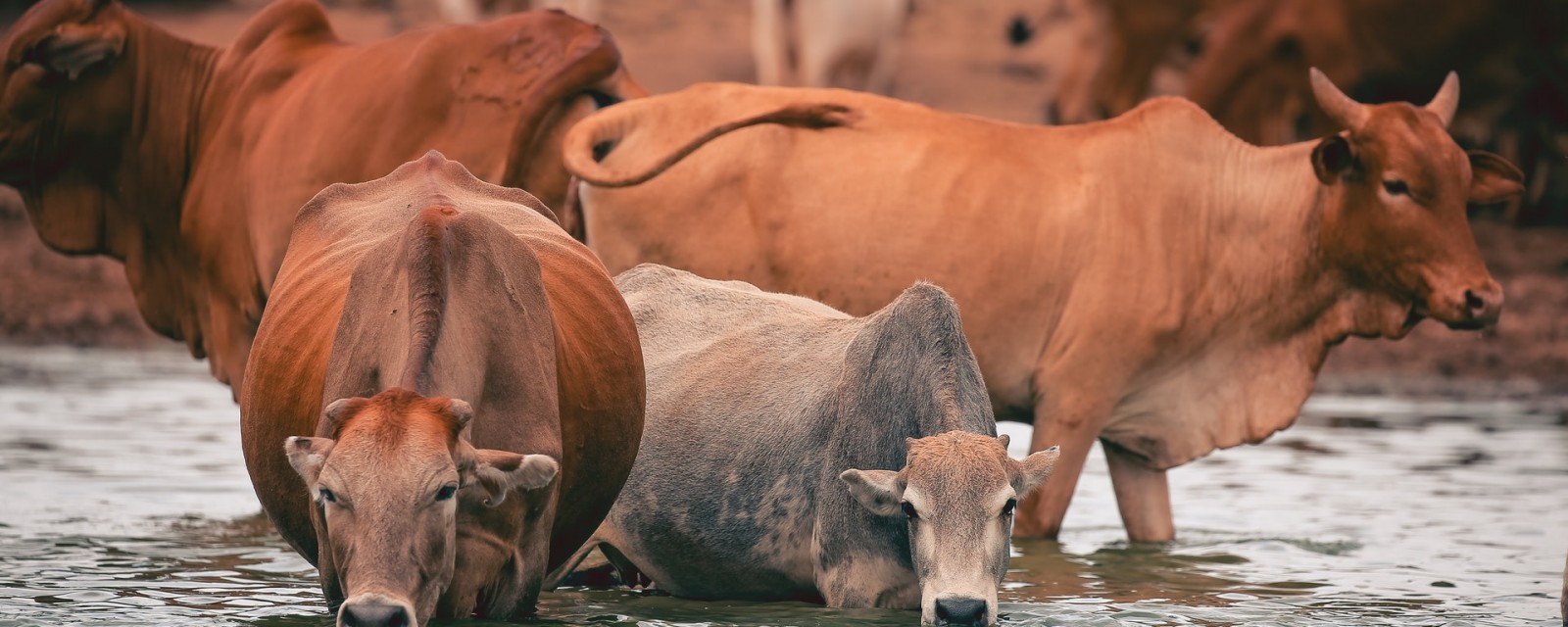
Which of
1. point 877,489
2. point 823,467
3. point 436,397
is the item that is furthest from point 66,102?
point 436,397

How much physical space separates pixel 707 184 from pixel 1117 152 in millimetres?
1630

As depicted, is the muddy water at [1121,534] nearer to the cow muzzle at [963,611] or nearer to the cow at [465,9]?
the cow muzzle at [963,611]

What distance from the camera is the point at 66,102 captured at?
10.4 meters

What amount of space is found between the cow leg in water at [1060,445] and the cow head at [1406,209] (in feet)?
4.03

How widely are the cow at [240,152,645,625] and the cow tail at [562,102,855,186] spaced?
1.36 meters

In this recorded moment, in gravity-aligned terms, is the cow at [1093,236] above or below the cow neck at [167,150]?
below

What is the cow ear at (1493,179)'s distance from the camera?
367 inches

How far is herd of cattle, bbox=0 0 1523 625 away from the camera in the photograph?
6.10 metres

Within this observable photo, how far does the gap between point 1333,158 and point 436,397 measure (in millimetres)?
4694

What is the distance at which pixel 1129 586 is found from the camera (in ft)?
26.5

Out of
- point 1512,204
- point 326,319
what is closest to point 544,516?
point 326,319

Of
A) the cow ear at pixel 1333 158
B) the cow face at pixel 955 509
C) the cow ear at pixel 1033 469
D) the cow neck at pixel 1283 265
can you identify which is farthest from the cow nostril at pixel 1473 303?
the cow face at pixel 955 509

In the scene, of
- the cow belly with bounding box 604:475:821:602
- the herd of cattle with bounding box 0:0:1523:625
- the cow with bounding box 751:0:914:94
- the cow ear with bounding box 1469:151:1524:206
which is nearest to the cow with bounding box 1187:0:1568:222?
the cow with bounding box 751:0:914:94

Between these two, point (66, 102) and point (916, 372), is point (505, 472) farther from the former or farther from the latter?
point (66, 102)
